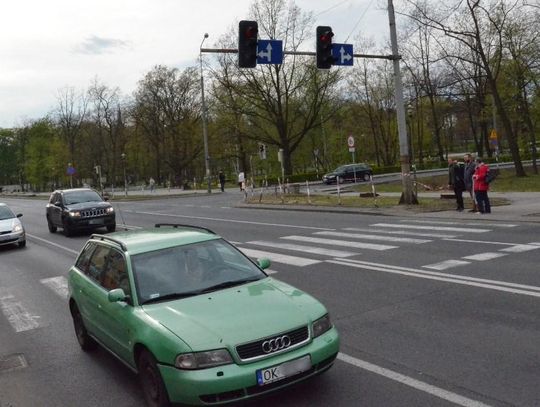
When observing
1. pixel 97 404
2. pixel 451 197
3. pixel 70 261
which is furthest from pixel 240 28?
pixel 97 404

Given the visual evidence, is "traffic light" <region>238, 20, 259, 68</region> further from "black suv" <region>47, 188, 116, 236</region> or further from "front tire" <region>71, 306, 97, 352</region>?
"front tire" <region>71, 306, 97, 352</region>

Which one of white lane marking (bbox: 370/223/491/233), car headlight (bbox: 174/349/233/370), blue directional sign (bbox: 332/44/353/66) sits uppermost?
blue directional sign (bbox: 332/44/353/66)

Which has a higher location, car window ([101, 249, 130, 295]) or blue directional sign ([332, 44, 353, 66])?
blue directional sign ([332, 44, 353, 66])

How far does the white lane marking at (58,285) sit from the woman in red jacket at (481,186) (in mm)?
12244

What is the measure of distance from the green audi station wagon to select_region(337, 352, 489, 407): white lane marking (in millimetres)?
711

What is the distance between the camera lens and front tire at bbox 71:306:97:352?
253 inches

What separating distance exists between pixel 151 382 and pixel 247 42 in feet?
43.4

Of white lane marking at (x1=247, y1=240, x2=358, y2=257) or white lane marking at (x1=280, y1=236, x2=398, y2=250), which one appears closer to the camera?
white lane marking at (x1=247, y1=240, x2=358, y2=257)

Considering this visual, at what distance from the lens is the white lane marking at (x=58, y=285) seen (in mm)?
10133

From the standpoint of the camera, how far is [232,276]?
546 centimetres

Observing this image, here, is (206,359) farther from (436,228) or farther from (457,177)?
(457,177)

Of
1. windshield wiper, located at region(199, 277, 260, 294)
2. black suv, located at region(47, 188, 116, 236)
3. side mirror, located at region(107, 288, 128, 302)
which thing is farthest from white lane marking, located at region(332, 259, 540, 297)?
black suv, located at region(47, 188, 116, 236)

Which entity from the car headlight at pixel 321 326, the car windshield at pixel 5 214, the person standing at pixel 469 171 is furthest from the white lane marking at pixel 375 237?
the car windshield at pixel 5 214

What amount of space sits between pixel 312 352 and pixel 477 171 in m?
14.1
